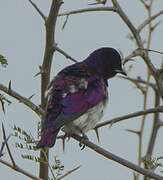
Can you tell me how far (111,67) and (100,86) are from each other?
97 centimetres

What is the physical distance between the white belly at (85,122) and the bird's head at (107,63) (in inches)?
44.1

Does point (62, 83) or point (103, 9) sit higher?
point (103, 9)

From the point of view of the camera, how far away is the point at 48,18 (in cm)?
366

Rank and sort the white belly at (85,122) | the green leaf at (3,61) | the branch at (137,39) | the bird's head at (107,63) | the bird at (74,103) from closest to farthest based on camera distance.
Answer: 1. the green leaf at (3,61)
2. the branch at (137,39)
3. the bird at (74,103)
4. the white belly at (85,122)
5. the bird's head at (107,63)

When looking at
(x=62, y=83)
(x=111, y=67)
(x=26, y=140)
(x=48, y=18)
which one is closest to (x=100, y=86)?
(x=62, y=83)

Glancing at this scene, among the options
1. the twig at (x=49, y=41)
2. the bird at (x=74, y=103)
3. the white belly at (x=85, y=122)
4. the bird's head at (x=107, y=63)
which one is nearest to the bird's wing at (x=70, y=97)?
the bird at (x=74, y=103)

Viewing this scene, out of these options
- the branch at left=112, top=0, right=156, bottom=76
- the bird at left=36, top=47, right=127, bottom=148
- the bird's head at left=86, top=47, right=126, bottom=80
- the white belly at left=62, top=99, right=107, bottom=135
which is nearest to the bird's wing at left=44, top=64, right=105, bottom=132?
the bird at left=36, top=47, right=127, bottom=148

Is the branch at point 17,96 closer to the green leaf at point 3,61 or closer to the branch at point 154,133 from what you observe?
the green leaf at point 3,61

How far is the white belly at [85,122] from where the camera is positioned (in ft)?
15.3

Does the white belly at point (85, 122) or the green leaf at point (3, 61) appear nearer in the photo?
the green leaf at point (3, 61)

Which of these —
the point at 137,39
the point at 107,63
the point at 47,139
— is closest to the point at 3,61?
the point at 47,139

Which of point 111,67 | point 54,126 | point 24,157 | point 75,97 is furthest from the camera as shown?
point 111,67

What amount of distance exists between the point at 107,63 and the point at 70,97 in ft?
5.53

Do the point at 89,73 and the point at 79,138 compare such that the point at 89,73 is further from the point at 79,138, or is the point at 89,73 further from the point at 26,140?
the point at 26,140
